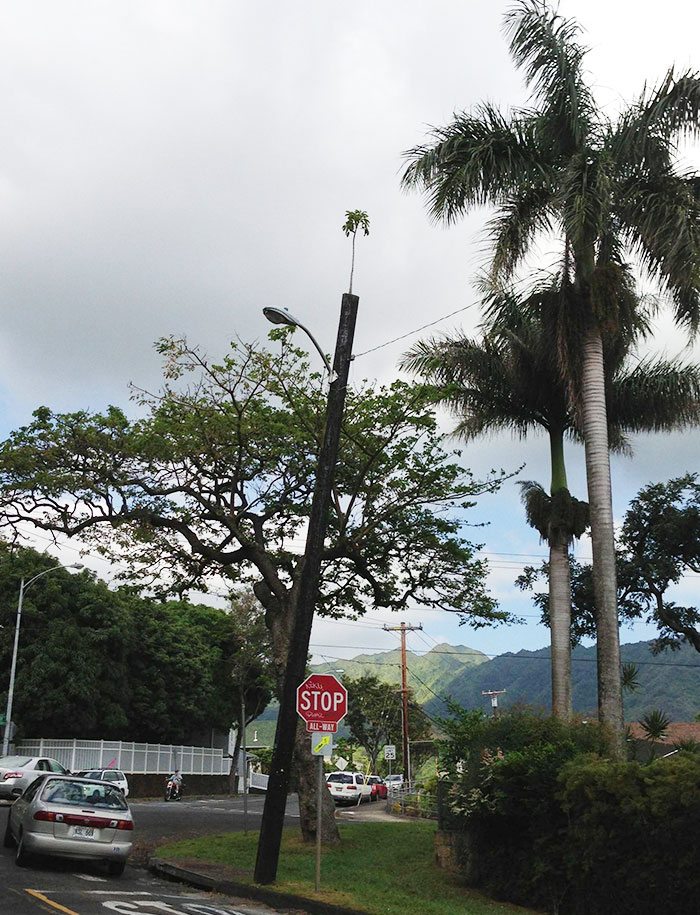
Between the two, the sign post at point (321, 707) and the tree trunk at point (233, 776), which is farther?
the tree trunk at point (233, 776)

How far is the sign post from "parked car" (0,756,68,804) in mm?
15674

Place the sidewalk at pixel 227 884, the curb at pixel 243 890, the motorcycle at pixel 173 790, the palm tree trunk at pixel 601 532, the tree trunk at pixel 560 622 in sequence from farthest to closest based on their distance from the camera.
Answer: the motorcycle at pixel 173 790 → the tree trunk at pixel 560 622 → the palm tree trunk at pixel 601 532 → the sidewalk at pixel 227 884 → the curb at pixel 243 890

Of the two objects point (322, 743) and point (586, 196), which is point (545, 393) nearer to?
point (586, 196)

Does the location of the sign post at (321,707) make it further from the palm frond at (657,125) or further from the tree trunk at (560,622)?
the palm frond at (657,125)

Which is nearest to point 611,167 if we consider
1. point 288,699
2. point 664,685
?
point 288,699

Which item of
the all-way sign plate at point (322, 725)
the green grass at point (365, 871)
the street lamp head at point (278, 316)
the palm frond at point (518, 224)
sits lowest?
the green grass at point (365, 871)

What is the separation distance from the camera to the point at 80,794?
15.2m

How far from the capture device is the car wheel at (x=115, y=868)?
1502cm

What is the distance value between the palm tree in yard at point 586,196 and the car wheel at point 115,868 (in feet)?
33.7

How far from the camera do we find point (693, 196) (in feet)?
70.6

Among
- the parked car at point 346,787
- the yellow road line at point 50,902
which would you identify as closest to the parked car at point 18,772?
the yellow road line at point 50,902

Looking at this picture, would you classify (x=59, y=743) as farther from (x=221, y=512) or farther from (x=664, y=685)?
(x=664, y=685)

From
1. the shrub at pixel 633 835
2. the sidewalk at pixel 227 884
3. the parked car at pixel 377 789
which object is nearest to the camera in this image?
the shrub at pixel 633 835

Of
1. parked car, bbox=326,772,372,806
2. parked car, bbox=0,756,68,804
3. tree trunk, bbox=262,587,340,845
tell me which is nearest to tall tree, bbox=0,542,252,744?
parked car, bbox=326,772,372,806
